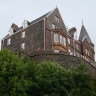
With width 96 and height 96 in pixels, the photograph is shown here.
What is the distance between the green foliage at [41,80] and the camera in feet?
86.5

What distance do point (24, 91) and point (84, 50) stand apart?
31.6 m

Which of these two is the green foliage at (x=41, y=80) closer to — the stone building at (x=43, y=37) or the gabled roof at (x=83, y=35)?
the stone building at (x=43, y=37)

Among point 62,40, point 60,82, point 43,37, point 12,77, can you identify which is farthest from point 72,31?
point 12,77

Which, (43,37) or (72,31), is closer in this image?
(43,37)

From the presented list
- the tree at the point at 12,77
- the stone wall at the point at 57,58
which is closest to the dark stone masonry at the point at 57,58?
the stone wall at the point at 57,58

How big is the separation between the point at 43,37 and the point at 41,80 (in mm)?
16779

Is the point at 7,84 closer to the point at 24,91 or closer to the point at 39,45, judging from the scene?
the point at 24,91

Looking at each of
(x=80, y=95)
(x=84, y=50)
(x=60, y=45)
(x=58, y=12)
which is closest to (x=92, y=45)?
(x=84, y=50)

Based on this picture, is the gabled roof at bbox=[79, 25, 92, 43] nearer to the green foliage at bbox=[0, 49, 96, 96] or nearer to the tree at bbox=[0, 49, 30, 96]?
the green foliage at bbox=[0, 49, 96, 96]

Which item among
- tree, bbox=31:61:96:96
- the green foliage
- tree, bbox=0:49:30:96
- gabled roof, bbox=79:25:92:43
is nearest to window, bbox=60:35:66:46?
gabled roof, bbox=79:25:92:43

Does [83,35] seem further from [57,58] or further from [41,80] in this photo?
[41,80]

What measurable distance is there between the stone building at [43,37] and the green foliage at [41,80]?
9901mm

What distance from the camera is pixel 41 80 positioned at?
2742cm

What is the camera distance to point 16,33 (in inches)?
1969
